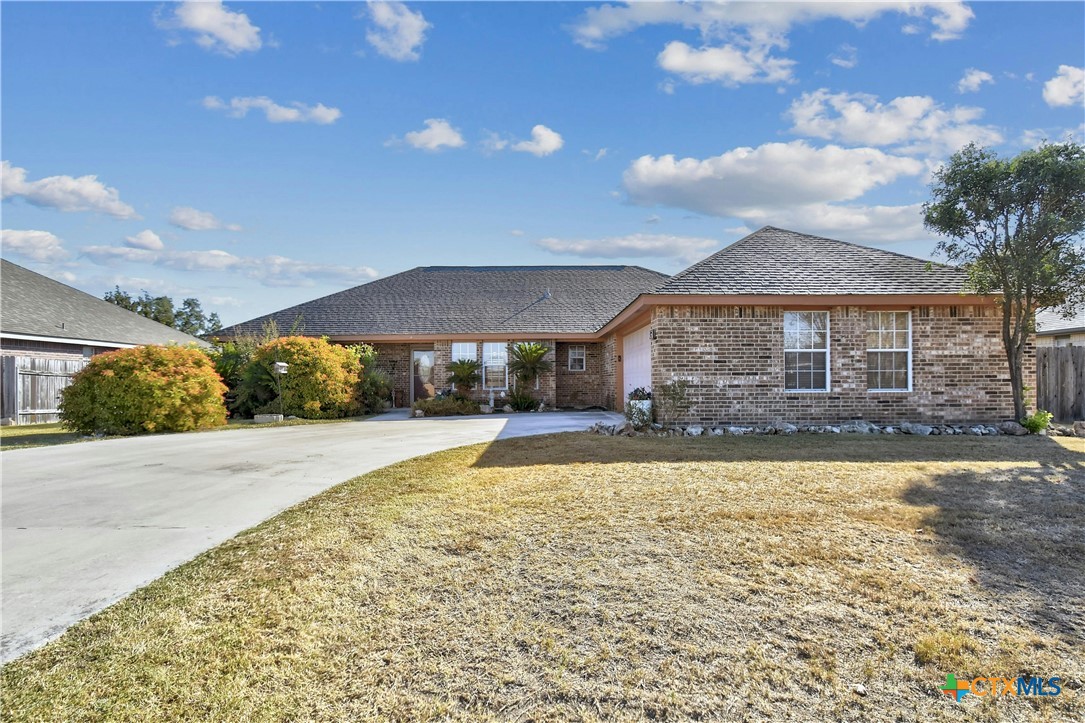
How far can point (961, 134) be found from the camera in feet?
36.8

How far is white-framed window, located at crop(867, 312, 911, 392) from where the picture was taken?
1223 cm

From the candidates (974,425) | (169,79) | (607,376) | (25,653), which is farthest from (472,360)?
(25,653)

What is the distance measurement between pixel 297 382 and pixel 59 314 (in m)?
9.74

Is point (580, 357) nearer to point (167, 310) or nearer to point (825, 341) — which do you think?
point (825, 341)

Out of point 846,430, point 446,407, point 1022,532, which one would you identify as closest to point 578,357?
point 446,407

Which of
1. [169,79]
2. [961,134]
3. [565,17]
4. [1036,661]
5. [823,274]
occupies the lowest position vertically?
[1036,661]

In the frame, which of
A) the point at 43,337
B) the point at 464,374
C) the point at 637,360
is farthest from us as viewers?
the point at 464,374

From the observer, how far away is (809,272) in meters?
12.8

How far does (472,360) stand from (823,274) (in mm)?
12052

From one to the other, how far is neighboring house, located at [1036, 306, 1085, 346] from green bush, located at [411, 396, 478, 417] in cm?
1678

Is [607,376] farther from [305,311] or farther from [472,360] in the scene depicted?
[305,311]

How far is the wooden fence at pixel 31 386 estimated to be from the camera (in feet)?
52.8

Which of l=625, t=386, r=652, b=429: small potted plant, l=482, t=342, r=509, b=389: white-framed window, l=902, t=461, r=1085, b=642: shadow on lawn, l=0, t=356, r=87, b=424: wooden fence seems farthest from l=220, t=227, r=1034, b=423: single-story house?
l=0, t=356, r=87, b=424: wooden fence

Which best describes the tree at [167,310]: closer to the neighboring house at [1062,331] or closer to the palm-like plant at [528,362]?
the palm-like plant at [528,362]
